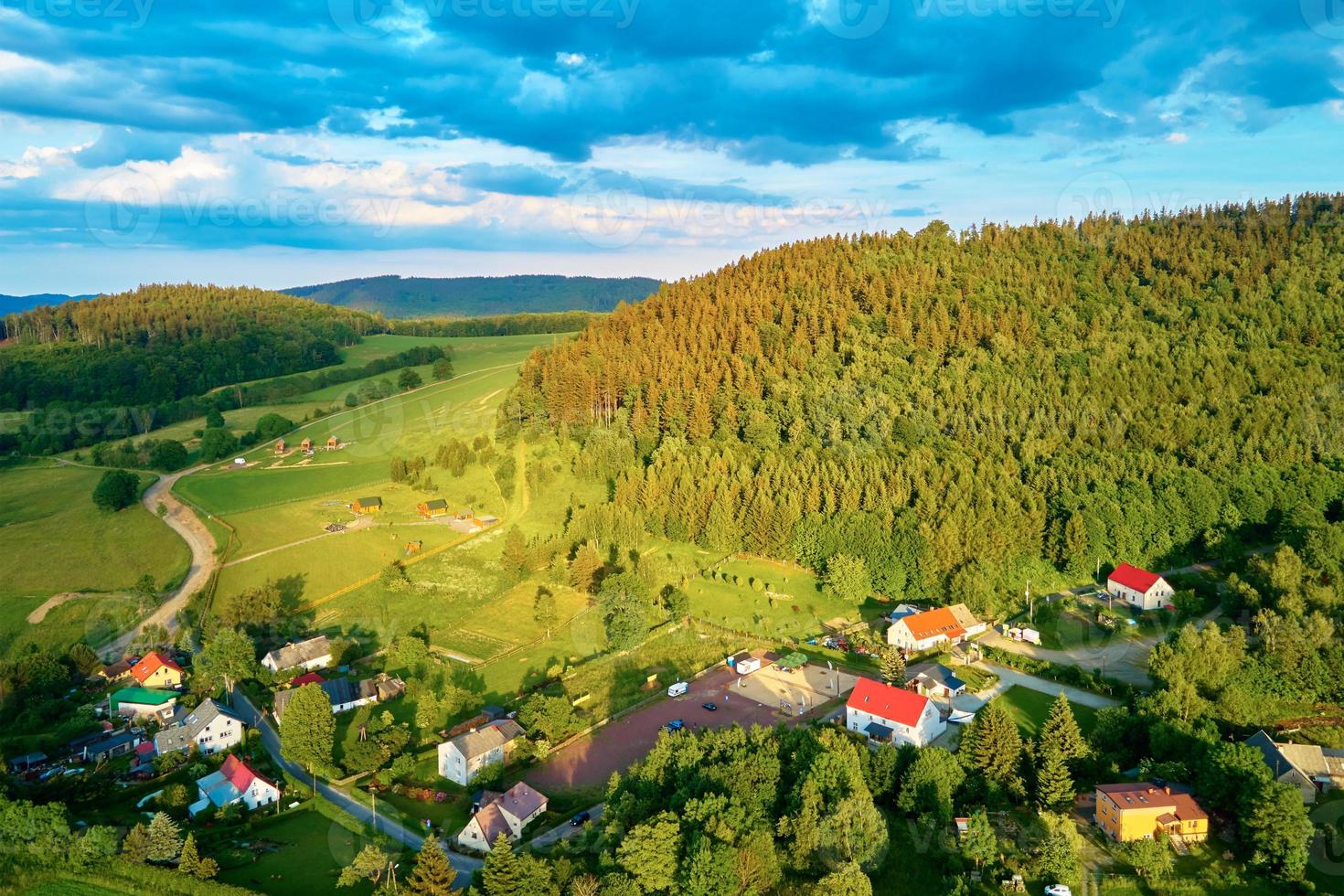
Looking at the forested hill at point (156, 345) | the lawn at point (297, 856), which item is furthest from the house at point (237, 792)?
the forested hill at point (156, 345)

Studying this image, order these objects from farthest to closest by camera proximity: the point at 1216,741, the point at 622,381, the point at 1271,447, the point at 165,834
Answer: the point at 622,381
the point at 1271,447
the point at 1216,741
the point at 165,834

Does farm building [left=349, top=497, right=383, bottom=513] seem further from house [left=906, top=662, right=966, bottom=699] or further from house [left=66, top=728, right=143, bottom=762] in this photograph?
house [left=906, top=662, right=966, bottom=699]

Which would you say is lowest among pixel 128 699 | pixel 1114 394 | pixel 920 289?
pixel 128 699

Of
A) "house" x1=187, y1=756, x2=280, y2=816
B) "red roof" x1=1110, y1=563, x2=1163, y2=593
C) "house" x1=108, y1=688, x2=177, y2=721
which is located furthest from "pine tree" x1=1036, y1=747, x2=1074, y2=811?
"house" x1=108, y1=688, x2=177, y2=721

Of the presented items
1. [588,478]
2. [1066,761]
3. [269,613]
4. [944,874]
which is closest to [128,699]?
[269,613]

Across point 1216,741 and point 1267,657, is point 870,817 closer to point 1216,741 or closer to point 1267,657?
point 1216,741

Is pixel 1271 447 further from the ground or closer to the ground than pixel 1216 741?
further from the ground
